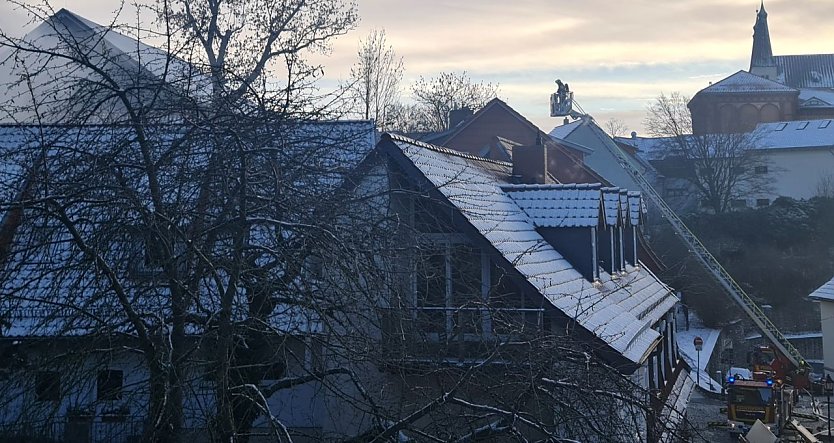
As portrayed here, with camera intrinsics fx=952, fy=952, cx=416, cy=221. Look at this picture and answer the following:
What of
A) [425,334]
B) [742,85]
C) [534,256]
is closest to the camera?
[425,334]

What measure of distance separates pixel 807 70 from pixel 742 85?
20.8 m

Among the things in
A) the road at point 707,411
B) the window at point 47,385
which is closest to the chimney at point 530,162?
the road at point 707,411

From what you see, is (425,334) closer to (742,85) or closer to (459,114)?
(459,114)

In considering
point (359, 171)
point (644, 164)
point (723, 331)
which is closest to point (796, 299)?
point (723, 331)

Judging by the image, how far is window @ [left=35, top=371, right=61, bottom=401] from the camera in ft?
17.9

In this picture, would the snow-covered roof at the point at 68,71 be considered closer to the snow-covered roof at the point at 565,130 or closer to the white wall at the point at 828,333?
the white wall at the point at 828,333

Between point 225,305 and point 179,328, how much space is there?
39 cm

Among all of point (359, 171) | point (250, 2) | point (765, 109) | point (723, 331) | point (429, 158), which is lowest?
point (723, 331)

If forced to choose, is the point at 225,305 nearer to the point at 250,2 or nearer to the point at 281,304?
the point at 281,304

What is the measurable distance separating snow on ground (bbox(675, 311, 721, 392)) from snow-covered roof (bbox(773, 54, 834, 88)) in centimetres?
6902

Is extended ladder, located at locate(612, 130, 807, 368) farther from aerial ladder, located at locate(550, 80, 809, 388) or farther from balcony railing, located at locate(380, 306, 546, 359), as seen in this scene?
balcony railing, located at locate(380, 306, 546, 359)

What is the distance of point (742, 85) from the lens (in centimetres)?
8725

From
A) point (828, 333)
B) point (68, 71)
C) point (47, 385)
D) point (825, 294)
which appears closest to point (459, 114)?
point (825, 294)

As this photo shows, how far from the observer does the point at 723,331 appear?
4169 centimetres
